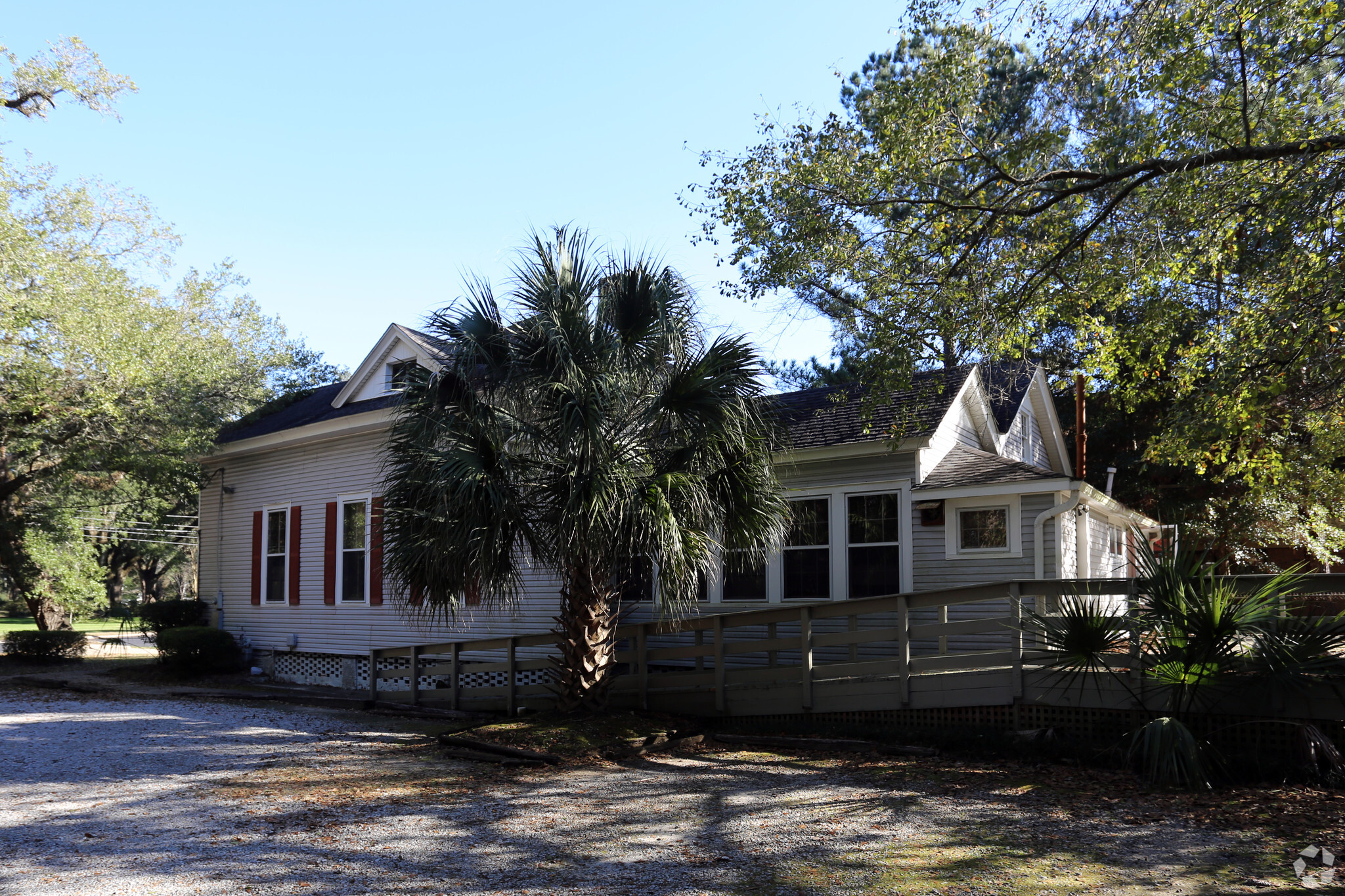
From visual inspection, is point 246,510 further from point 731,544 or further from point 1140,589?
point 1140,589

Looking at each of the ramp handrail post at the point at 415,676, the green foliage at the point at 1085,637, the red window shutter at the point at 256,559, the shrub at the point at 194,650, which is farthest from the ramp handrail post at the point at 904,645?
the shrub at the point at 194,650

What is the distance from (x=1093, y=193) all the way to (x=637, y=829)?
29.2 feet

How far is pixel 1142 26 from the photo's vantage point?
27.9 ft

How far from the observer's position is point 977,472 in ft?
37.8

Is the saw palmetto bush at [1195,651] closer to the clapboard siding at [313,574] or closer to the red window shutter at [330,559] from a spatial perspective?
the clapboard siding at [313,574]

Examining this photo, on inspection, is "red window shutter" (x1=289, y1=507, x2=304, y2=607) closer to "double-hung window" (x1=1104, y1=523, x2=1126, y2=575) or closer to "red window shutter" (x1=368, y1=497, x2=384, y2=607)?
"red window shutter" (x1=368, y1=497, x2=384, y2=607)

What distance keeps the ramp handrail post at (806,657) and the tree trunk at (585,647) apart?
6.93 feet

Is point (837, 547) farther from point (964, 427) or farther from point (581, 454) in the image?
point (581, 454)

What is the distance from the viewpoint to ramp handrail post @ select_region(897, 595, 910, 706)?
30.6 ft

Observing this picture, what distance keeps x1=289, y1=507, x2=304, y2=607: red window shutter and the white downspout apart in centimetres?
1316

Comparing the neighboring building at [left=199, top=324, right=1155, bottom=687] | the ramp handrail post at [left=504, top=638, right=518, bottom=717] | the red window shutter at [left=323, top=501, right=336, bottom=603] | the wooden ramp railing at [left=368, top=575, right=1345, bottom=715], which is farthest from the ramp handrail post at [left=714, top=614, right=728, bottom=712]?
the red window shutter at [left=323, top=501, right=336, bottom=603]

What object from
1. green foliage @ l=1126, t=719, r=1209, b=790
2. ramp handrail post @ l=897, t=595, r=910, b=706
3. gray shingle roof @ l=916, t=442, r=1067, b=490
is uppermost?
gray shingle roof @ l=916, t=442, r=1067, b=490

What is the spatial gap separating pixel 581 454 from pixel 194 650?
12584mm

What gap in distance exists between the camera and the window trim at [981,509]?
11.0 meters
